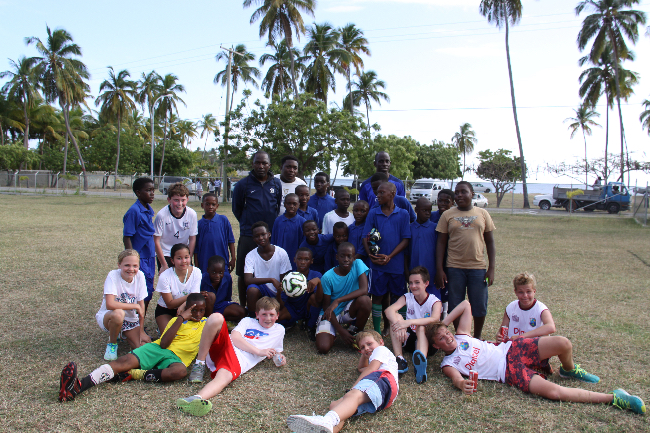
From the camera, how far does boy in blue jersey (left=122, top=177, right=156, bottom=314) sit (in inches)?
180

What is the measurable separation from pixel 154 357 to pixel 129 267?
2.93 feet

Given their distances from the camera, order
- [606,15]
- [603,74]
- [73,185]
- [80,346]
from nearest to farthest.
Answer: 1. [80,346]
2. [606,15]
3. [603,74]
4. [73,185]

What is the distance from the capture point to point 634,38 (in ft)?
106

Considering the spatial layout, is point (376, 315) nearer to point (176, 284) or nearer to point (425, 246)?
point (425, 246)

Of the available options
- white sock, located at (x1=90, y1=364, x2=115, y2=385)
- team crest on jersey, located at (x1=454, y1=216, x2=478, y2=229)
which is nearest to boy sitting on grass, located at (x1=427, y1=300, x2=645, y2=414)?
team crest on jersey, located at (x1=454, y1=216, x2=478, y2=229)

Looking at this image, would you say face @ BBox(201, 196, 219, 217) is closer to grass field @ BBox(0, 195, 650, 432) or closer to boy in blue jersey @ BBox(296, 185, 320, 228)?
boy in blue jersey @ BBox(296, 185, 320, 228)

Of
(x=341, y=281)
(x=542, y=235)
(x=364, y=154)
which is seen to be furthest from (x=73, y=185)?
(x=341, y=281)

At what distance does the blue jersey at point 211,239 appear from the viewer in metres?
5.25

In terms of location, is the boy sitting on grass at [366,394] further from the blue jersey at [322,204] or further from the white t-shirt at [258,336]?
the blue jersey at [322,204]

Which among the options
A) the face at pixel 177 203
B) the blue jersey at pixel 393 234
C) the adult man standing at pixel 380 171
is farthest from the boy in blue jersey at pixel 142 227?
the adult man standing at pixel 380 171

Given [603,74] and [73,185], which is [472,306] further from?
[73,185]

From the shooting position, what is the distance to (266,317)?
13.0ft

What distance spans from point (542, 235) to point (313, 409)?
528 inches

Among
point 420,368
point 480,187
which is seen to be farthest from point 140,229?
point 480,187
